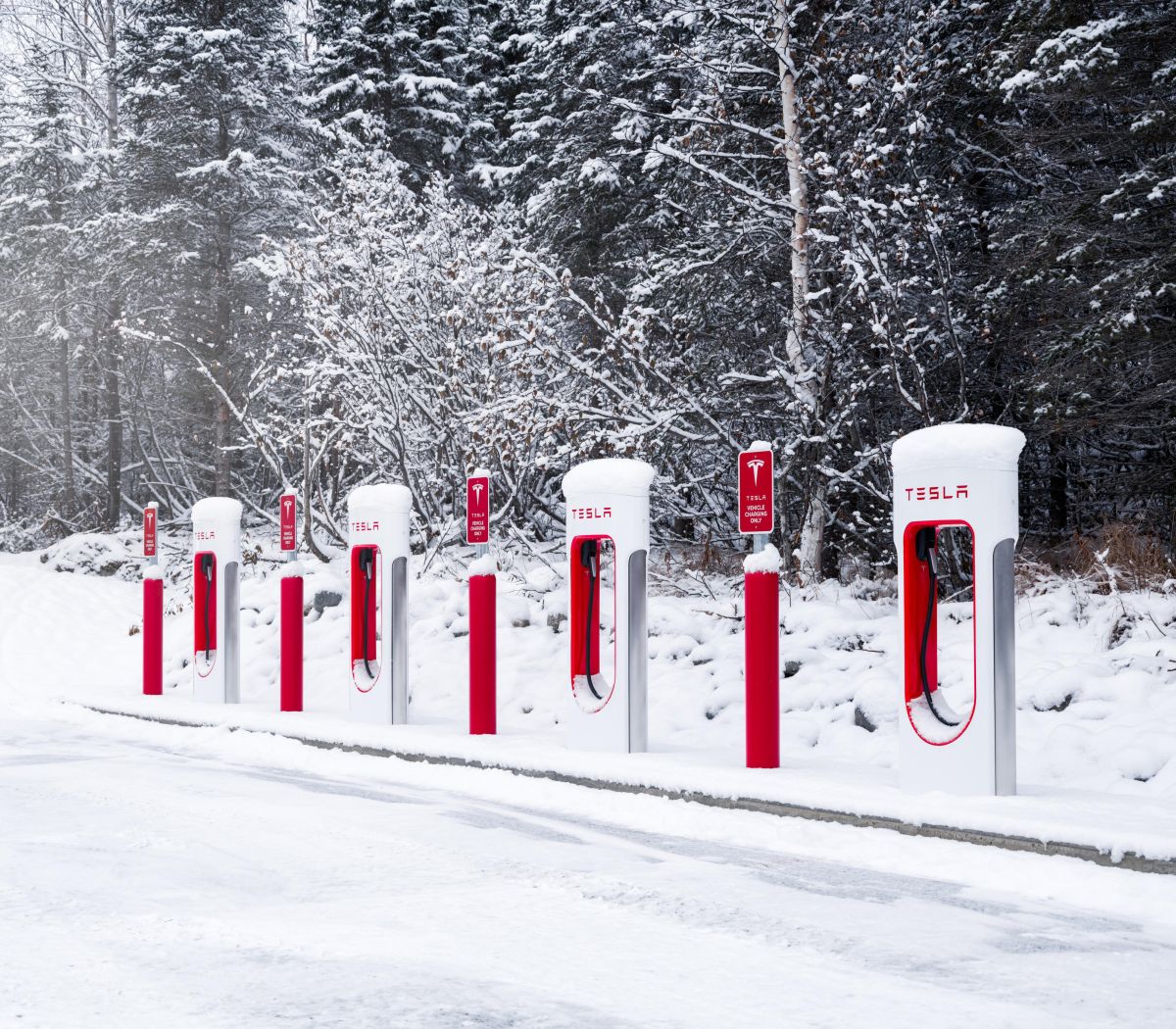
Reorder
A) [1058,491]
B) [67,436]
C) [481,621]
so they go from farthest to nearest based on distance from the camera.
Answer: [67,436], [1058,491], [481,621]

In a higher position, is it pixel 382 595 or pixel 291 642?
pixel 382 595

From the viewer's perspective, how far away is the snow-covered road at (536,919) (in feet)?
13.3

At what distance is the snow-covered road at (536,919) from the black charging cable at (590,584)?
1.63 meters

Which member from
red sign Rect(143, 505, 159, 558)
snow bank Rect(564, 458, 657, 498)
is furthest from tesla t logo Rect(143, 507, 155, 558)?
snow bank Rect(564, 458, 657, 498)

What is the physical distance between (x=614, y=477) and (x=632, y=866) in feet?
12.0

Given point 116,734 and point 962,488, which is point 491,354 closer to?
point 116,734

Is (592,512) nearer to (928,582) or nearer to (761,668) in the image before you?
(761,668)

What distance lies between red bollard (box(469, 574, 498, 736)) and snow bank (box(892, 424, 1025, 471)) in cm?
377

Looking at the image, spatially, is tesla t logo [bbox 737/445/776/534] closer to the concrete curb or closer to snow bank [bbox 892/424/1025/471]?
snow bank [bbox 892/424/1025/471]

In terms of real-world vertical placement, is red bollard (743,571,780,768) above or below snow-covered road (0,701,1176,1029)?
above

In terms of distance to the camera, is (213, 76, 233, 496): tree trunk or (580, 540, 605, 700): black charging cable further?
(213, 76, 233, 496): tree trunk

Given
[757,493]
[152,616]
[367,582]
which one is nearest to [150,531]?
[152,616]

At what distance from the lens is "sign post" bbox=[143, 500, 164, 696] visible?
14891 millimetres

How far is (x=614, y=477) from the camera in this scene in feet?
30.5
